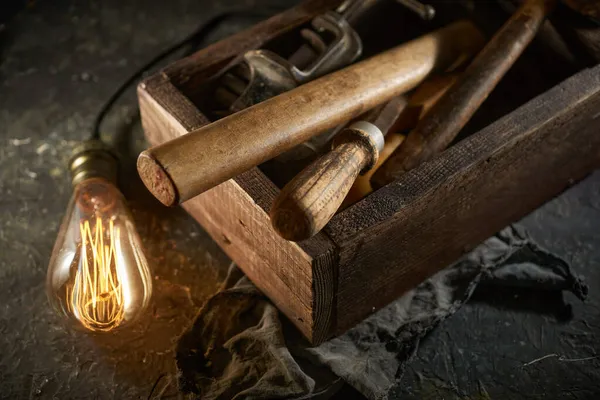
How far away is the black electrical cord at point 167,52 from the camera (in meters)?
1.78

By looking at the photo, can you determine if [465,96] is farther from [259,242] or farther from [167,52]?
[167,52]

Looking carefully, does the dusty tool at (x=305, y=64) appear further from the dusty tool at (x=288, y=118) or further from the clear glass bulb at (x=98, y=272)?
the clear glass bulb at (x=98, y=272)

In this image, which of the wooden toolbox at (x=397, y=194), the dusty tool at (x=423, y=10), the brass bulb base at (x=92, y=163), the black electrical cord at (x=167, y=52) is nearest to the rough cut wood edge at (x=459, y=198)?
the wooden toolbox at (x=397, y=194)

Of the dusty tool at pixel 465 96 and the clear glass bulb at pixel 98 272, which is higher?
the dusty tool at pixel 465 96

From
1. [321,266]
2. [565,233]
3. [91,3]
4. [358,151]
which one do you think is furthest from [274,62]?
[91,3]

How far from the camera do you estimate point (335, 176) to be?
3.59 feet

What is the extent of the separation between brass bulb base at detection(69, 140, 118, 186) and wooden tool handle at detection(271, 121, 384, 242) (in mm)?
546

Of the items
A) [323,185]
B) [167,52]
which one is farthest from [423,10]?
[167,52]

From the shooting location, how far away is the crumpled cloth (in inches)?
52.0

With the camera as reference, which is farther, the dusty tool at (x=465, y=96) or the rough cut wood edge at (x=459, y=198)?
the dusty tool at (x=465, y=96)

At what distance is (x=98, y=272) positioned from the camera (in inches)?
52.5

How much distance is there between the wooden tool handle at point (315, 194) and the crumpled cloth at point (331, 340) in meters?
0.36

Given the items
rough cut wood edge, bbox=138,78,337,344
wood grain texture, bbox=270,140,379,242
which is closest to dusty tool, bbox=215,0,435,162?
rough cut wood edge, bbox=138,78,337,344

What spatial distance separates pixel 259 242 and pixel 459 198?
37 cm
